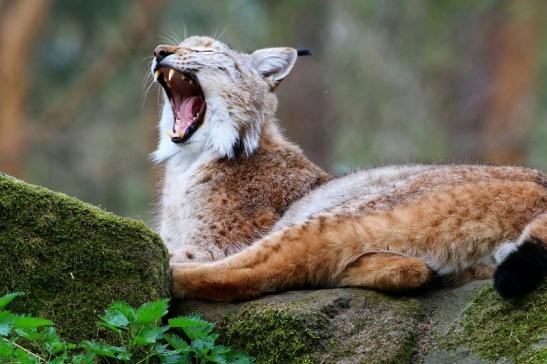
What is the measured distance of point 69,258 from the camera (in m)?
5.46

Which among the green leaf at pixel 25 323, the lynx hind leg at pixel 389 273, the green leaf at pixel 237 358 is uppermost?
the lynx hind leg at pixel 389 273

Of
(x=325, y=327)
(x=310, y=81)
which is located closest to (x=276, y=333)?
(x=325, y=327)

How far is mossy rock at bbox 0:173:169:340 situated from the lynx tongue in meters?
2.75

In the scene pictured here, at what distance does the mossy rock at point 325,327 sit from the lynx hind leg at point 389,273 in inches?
2.7

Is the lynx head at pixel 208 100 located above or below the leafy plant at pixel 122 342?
above

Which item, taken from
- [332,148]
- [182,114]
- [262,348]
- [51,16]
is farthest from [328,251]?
[51,16]

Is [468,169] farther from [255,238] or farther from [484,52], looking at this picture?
[484,52]

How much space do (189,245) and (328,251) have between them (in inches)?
64.8

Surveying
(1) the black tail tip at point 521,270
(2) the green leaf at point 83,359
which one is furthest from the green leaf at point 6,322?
(1) the black tail tip at point 521,270

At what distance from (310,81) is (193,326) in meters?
15.9

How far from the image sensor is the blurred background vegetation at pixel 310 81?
66.7ft

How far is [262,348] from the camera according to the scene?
18.3ft

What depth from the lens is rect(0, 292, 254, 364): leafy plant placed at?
4623 millimetres

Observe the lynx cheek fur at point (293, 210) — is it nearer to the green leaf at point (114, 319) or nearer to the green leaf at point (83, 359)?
the green leaf at point (114, 319)
